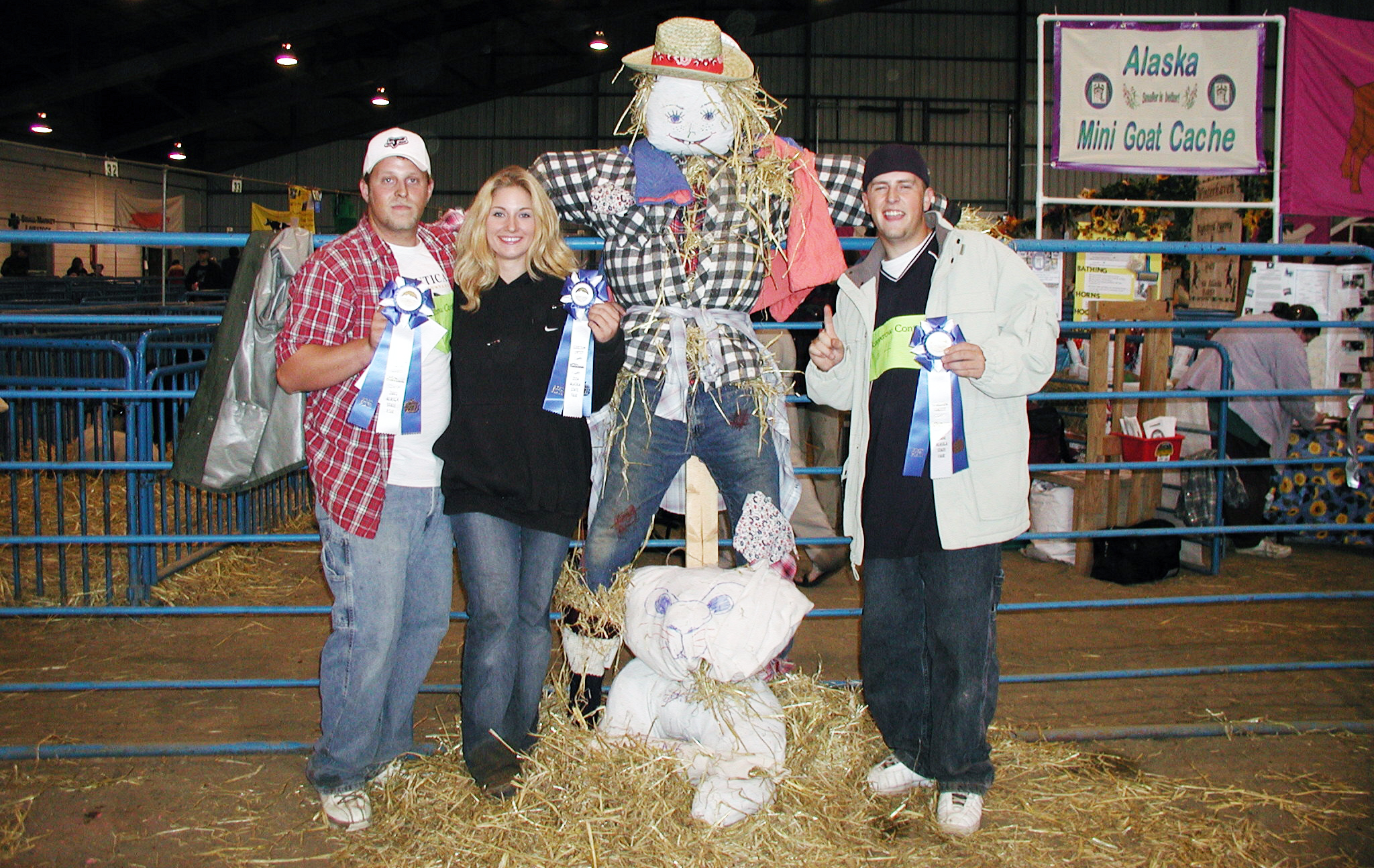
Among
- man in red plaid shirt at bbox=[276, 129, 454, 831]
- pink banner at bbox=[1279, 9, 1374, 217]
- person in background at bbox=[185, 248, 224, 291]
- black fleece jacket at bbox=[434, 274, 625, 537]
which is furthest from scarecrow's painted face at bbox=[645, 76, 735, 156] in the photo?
person in background at bbox=[185, 248, 224, 291]

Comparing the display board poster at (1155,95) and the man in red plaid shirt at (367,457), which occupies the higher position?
the display board poster at (1155,95)

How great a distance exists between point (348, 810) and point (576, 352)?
4.56ft

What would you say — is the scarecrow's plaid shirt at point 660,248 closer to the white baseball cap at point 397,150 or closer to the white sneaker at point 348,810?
the white baseball cap at point 397,150

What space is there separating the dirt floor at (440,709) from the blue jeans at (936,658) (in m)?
0.25

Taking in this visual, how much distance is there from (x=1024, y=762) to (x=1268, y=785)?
73 centimetres

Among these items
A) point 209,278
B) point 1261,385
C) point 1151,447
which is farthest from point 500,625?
point 209,278

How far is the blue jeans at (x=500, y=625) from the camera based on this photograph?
2590mm

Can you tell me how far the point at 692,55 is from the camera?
105 inches

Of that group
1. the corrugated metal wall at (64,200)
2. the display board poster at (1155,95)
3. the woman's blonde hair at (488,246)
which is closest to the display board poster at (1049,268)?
the display board poster at (1155,95)

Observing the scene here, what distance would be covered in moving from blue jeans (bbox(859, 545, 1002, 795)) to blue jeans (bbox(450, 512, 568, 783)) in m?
0.90

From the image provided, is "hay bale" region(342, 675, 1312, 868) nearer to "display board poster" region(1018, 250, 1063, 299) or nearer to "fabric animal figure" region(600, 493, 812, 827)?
"fabric animal figure" region(600, 493, 812, 827)

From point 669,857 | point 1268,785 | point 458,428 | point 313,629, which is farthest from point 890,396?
point 313,629

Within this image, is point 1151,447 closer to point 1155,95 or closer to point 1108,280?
point 1108,280

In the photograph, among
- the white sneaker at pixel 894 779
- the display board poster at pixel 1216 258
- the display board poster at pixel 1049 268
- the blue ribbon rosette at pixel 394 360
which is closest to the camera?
the blue ribbon rosette at pixel 394 360
